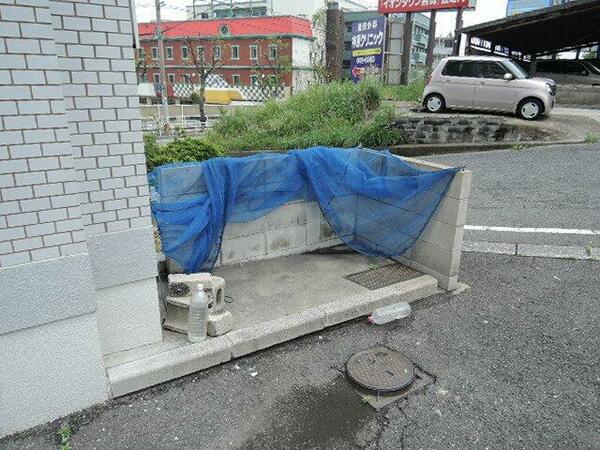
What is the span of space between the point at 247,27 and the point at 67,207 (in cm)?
4605

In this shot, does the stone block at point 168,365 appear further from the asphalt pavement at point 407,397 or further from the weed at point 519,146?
the weed at point 519,146

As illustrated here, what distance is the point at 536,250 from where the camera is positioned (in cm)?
579

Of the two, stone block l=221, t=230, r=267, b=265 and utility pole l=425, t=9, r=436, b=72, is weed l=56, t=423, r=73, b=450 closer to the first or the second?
stone block l=221, t=230, r=267, b=265

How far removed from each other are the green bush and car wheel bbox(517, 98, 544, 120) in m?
9.35

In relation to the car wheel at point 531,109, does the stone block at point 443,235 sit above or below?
below

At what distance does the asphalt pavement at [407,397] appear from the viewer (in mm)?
2910

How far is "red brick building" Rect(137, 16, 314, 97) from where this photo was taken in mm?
42406

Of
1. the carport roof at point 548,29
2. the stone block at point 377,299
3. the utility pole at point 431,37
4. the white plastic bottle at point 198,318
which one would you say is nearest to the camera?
the white plastic bottle at point 198,318

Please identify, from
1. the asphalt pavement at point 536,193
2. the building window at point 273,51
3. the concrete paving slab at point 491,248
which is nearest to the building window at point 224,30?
the building window at point 273,51

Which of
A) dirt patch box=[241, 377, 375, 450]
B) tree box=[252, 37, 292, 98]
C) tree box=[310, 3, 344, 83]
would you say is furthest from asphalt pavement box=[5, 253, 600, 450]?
tree box=[252, 37, 292, 98]

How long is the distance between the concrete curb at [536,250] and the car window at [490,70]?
8.20 metres

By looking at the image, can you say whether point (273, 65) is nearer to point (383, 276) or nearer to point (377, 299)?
point (383, 276)

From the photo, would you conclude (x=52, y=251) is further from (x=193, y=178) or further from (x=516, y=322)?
(x=516, y=322)

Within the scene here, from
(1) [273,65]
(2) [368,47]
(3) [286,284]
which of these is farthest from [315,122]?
(1) [273,65]
